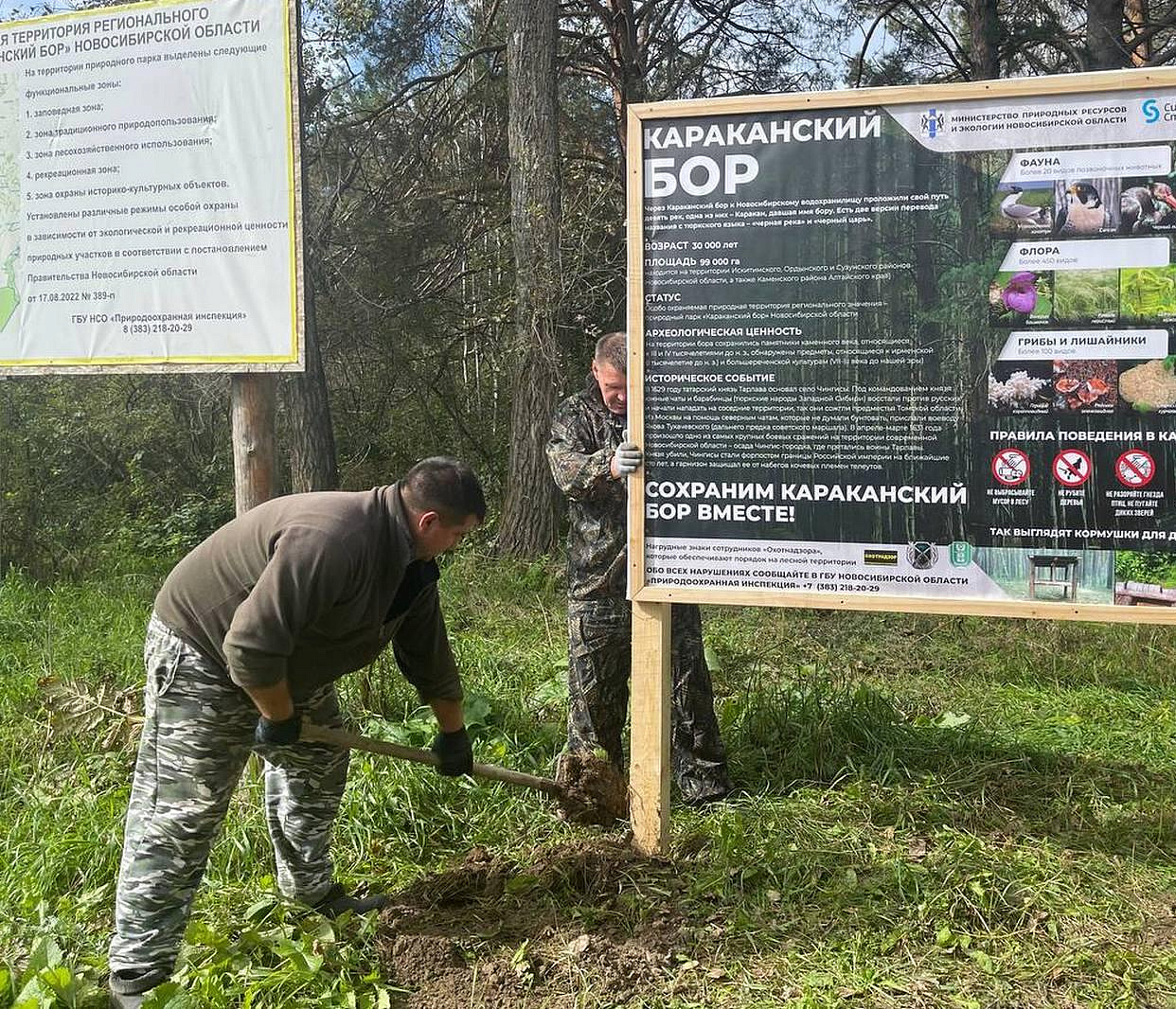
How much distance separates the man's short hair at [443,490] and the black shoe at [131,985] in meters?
1.62

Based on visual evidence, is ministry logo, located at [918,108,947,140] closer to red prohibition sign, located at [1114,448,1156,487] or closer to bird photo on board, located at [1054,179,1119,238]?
bird photo on board, located at [1054,179,1119,238]

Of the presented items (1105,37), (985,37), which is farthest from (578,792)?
(985,37)

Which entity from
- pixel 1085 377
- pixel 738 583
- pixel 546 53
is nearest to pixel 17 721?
pixel 738 583

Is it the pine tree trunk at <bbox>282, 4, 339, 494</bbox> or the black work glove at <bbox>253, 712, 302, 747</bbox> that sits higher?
the pine tree trunk at <bbox>282, 4, 339, 494</bbox>

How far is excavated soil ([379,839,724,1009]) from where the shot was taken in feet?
10.9

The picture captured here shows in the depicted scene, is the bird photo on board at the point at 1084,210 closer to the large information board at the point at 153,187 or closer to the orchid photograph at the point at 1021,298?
the orchid photograph at the point at 1021,298

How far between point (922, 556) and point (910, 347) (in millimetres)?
688

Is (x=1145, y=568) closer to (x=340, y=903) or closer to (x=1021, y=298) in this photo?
(x=1021, y=298)

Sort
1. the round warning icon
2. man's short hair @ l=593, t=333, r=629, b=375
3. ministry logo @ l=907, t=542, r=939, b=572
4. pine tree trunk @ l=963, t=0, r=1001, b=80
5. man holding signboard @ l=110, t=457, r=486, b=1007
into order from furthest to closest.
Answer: pine tree trunk @ l=963, t=0, r=1001, b=80 → man's short hair @ l=593, t=333, r=629, b=375 → ministry logo @ l=907, t=542, r=939, b=572 → the round warning icon → man holding signboard @ l=110, t=457, r=486, b=1007

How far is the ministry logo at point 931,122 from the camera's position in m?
3.46

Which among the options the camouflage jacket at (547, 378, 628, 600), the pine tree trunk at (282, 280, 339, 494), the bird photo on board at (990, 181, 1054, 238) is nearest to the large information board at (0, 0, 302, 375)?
the camouflage jacket at (547, 378, 628, 600)

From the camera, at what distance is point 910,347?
3.54 metres

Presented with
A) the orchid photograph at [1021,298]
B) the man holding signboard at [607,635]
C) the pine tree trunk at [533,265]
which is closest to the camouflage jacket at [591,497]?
the man holding signboard at [607,635]

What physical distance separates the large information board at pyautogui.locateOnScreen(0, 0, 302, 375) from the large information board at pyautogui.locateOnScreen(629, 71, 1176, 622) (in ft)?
5.25
